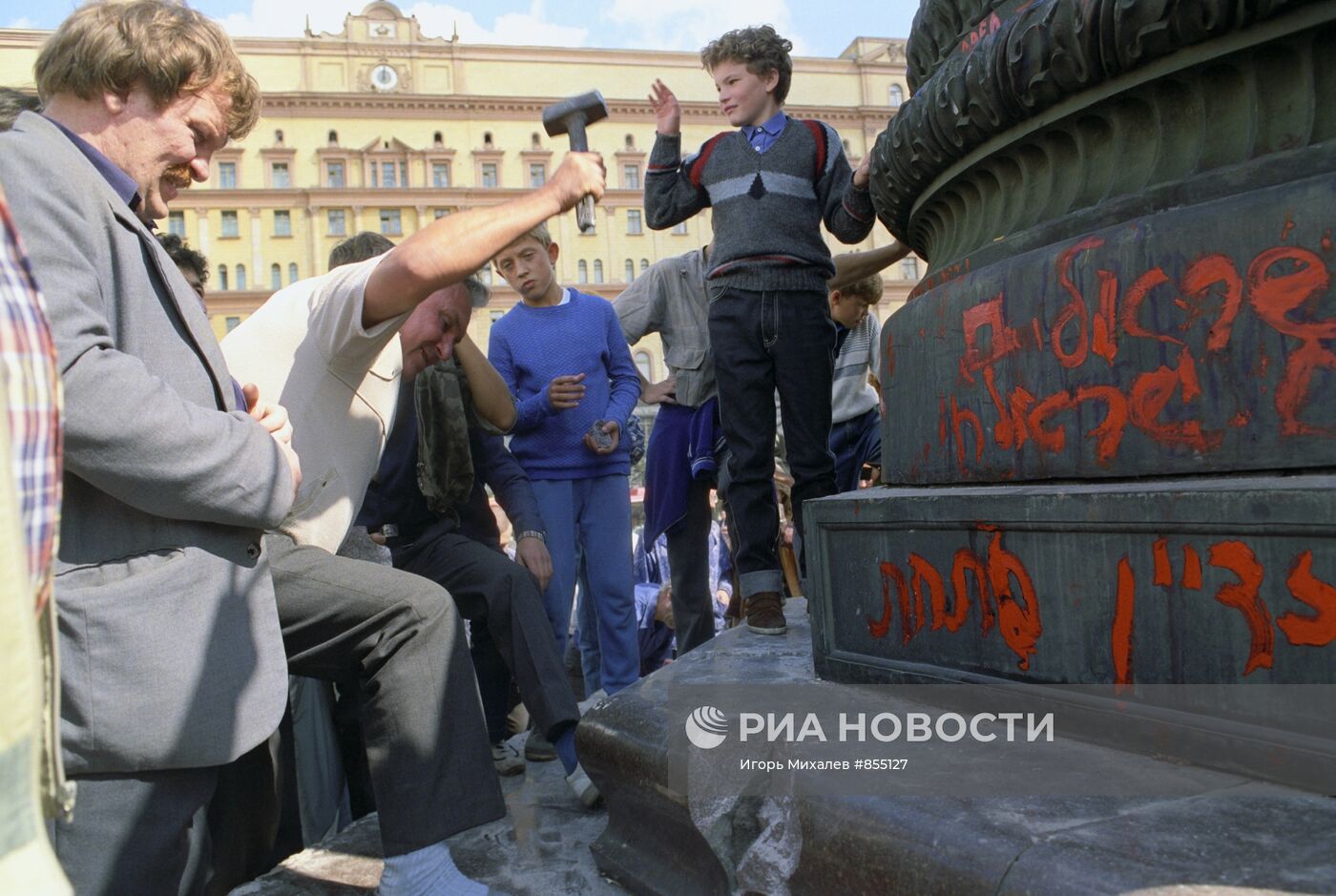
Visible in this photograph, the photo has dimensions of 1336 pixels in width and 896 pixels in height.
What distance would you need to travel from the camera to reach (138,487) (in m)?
1.72

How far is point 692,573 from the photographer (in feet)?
14.2

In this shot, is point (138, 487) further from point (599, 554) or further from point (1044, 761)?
point (599, 554)

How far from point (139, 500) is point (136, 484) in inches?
1.8

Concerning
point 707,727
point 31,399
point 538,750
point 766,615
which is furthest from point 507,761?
point 31,399

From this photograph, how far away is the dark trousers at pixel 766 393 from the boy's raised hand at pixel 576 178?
1001 mm

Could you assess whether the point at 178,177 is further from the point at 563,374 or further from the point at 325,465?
the point at 563,374

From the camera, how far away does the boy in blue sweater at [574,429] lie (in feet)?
13.9

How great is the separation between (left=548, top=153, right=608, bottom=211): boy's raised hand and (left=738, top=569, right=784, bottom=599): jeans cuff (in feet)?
4.43

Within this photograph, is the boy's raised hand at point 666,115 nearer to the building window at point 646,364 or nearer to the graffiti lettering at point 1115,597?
the graffiti lettering at point 1115,597

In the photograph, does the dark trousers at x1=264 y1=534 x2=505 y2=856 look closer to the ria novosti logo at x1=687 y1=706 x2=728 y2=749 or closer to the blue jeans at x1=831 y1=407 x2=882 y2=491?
the ria novosti logo at x1=687 y1=706 x2=728 y2=749

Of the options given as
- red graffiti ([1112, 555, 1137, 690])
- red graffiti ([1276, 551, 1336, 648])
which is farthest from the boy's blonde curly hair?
red graffiti ([1276, 551, 1336, 648])

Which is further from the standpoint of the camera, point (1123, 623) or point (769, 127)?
point (769, 127)

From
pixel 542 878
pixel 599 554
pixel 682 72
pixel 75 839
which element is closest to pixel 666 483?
pixel 599 554

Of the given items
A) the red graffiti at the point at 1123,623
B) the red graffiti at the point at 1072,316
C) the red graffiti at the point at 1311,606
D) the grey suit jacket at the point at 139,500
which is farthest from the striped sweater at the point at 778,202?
the red graffiti at the point at 1311,606
